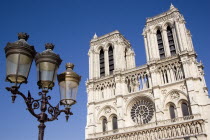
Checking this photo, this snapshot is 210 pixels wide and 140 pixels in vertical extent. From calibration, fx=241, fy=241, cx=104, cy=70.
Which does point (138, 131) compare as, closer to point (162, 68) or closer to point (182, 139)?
point (182, 139)

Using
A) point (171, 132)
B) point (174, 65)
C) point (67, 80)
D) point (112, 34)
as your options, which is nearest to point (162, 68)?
point (174, 65)

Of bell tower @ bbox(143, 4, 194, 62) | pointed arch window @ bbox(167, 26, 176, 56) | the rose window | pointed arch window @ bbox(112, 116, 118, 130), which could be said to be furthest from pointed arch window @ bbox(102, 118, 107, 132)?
pointed arch window @ bbox(167, 26, 176, 56)

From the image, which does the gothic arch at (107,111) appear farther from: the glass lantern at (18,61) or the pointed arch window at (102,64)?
the glass lantern at (18,61)

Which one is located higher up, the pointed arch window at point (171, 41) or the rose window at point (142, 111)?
the pointed arch window at point (171, 41)

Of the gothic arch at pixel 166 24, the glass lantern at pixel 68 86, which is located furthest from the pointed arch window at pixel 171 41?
the glass lantern at pixel 68 86

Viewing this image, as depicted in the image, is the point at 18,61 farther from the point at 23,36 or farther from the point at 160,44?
the point at 160,44

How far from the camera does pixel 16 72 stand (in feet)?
15.7

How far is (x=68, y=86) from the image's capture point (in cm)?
564

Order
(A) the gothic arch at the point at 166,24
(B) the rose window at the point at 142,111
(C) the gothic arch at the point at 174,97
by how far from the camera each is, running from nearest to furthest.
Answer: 1. (C) the gothic arch at the point at 174,97
2. (B) the rose window at the point at 142,111
3. (A) the gothic arch at the point at 166,24

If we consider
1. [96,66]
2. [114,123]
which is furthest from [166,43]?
[114,123]

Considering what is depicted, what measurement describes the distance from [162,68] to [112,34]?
36.0 feet

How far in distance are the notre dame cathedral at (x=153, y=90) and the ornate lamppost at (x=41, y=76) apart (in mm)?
22793

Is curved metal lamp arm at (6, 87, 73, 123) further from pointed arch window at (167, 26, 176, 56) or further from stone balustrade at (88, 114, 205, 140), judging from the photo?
pointed arch window at (167, 26, 176, 56)

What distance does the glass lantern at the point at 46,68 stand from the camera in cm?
512
